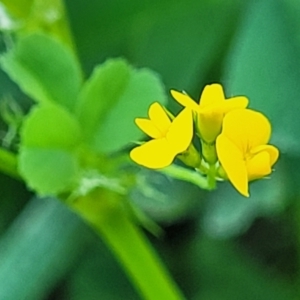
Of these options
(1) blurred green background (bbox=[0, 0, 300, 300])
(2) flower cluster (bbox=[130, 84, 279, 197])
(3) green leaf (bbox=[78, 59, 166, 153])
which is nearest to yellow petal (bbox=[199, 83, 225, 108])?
(2) flower cluster (bbox=[130, 84, 279, 197])

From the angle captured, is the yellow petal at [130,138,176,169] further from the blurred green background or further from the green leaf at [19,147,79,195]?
the blurred green background

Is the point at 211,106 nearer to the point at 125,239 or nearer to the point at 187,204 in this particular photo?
the point at 125,239

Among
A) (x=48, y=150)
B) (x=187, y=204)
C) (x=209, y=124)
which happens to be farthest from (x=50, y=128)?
(x=187, y=204)

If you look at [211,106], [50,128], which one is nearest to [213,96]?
[211,106]

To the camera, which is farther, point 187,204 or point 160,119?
point 187,204

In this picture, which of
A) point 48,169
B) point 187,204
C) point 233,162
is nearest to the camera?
point 233,162

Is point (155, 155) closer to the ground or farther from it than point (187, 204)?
farther from it

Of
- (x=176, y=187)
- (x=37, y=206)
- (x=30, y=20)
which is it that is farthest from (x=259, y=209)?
(x=30, y=20)

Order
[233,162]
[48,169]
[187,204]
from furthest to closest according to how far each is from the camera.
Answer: [187,204], [48,169], [233,162]
